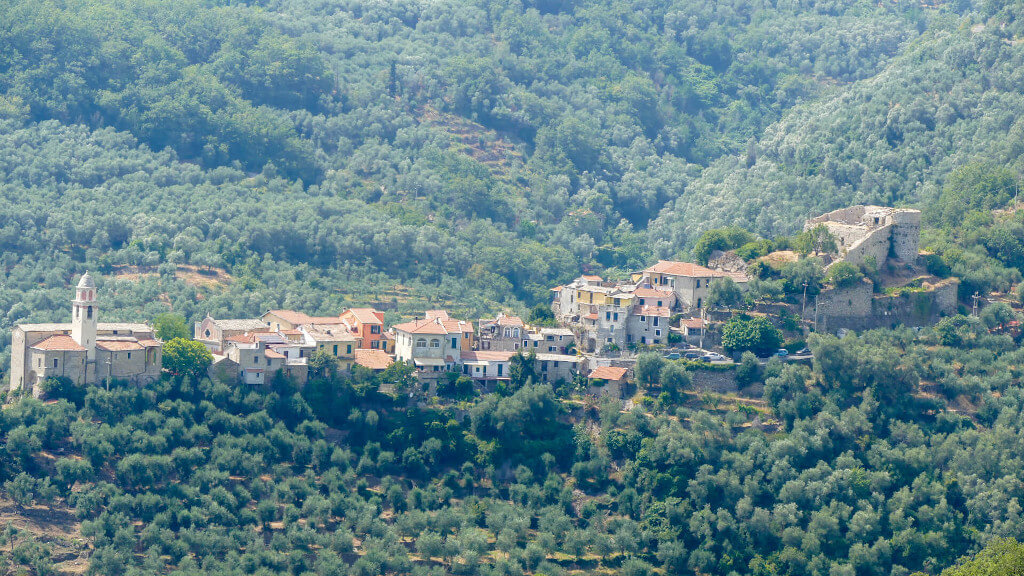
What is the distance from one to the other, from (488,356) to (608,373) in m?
5.74

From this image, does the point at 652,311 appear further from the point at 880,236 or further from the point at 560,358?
the point at 880,236

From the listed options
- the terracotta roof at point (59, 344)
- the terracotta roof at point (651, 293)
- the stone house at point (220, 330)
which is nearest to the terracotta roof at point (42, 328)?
the terracotta roof at point (59, 344)

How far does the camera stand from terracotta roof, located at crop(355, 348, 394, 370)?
86938 millimetres

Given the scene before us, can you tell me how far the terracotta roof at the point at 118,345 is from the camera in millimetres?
81188

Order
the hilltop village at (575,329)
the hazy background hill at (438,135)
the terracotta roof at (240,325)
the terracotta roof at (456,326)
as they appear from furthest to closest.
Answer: the hazy background hill at (438,135) < the terracotta roof at (456,326) < the terracotta roof at (240,325) < the hilltop village at (575,329)

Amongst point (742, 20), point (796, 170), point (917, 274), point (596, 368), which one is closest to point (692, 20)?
point (742, 20)

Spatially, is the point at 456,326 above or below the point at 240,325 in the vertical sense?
above

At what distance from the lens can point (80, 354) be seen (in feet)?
264

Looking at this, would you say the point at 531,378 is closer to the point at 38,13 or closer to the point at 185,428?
the point at 185,428

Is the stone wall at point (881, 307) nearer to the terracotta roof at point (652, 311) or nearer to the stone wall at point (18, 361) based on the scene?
the terracotta roof at point (652, 311)

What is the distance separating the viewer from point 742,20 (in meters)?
166

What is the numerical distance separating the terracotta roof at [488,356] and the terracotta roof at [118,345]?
609 inches

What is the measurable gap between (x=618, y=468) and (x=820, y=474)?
9.02 m

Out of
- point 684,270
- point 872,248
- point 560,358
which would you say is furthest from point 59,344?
point 872,248
